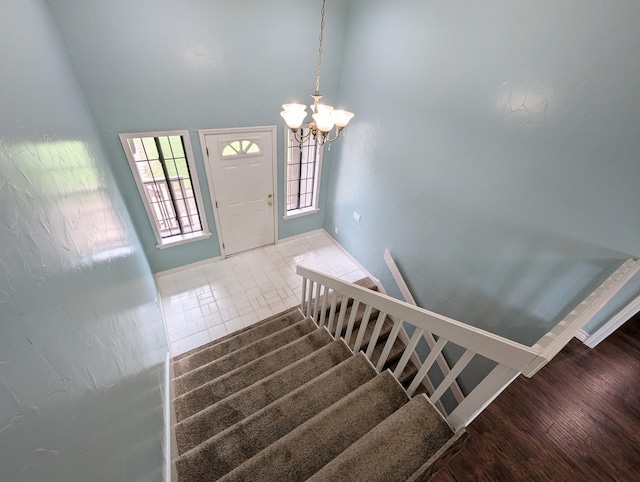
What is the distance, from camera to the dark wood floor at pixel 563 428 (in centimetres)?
175

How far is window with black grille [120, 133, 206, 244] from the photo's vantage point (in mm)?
3033

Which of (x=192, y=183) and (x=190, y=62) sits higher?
(x=190, y=62)

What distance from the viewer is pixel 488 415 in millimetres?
2027

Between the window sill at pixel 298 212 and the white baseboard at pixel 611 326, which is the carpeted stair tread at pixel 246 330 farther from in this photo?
the white baseboard at pixel 611 326

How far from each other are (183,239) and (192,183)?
0.85m

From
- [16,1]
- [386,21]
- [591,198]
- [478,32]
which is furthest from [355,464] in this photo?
[386,21]

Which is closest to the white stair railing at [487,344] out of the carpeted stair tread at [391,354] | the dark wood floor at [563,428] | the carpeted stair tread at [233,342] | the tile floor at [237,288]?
the dark wood floor at [563,428]

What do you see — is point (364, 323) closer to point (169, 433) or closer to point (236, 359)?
point (236, 359)

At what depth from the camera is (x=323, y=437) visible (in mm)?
1487

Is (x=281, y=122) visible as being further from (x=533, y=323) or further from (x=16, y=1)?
(x=533, y=323)

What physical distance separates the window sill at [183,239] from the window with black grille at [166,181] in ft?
0.08

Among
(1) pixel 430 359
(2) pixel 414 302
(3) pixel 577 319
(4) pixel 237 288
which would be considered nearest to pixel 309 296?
(2) pixel 414 302

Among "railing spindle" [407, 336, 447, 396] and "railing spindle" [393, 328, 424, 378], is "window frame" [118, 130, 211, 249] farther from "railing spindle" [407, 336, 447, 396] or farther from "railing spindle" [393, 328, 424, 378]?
"railing spindle" [407, 336, 447, 396]

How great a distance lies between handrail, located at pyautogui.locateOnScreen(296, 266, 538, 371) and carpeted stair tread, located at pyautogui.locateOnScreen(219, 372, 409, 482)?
1.73 ft
